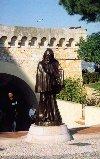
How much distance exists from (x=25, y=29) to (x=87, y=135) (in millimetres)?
12028

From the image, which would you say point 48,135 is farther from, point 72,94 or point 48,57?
point 72,94

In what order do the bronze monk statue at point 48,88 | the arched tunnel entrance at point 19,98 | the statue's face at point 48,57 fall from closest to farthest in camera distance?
the bronze monk statue at point 48,88 → the statue's face at point 48,57 → the arched tunnel entrance at point 19,98

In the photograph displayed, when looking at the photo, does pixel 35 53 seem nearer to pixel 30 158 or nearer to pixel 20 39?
pixel 20 39

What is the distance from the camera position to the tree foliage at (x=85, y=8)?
22.7m

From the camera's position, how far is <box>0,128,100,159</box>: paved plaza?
32.0ft

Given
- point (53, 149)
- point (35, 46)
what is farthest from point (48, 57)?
point (35, 46)

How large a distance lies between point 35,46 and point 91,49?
124 inches

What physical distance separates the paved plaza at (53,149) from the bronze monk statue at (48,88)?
0.85 meters

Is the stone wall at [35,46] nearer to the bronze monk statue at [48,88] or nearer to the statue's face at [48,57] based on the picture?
the statue's face at [48,57]

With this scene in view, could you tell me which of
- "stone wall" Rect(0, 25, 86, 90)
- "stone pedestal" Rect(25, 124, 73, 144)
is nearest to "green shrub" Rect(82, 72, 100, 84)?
"stone wall" Rect(0, 25, 86, 90)

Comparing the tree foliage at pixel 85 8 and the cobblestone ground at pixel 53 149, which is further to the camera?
the tree foliage at pixel 85 8

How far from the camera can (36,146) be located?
11.2 m

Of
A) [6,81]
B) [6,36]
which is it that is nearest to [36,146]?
[6,36]

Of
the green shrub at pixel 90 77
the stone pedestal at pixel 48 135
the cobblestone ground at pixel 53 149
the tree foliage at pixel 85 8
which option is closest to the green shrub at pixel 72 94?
the green shrub at pixel 90 77
